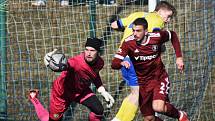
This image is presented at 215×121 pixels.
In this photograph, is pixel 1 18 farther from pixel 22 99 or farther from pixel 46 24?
pixel 22 99

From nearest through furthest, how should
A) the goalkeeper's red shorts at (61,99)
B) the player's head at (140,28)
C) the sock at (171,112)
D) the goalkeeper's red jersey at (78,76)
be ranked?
the player's head at (140,28), the sock at (171,112), the goalkeeper's red jersey at (78,76), the goalkeeper's red shorts at (61,99)

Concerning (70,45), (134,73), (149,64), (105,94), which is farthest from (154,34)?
(70,45)

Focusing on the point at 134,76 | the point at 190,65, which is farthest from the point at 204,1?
the point at 134,76

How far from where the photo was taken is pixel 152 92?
8.32 meters

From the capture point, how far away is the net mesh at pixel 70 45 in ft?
32.8

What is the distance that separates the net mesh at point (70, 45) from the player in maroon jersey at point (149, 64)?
1683 millimetres

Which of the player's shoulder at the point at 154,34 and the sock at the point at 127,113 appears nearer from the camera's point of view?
the player's shoulder at the point at 154,34

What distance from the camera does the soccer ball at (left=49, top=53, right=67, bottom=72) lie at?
7629 mm

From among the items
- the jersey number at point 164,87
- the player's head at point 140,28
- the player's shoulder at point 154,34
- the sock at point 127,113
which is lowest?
the sock at point 127,113

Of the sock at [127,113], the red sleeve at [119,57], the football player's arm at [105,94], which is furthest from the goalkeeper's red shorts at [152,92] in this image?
the red sleeve at [119,57]

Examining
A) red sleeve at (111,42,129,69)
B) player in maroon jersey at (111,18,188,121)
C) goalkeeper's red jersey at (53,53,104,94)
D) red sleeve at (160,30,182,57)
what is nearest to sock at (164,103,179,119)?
player in maroon jersey at (111,18,188,121)

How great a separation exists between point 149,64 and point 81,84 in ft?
3.18

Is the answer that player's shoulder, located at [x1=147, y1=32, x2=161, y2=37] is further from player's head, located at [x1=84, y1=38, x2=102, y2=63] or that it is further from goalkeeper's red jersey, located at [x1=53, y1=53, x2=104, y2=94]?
goalkeeper's red jersey, located at [x1=53, y1=53, x2=104, y2=94]

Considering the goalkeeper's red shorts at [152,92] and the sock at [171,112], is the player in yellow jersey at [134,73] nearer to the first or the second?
the goalkeeper's red shorts at [152,92]
